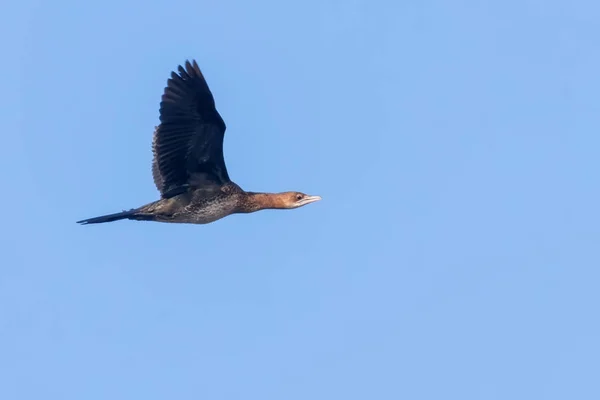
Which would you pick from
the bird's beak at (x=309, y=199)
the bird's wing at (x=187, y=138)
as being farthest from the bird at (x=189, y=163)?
the bird's beak at (x=309, y=199)

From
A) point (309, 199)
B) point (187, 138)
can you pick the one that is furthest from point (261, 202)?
point (187, 138)

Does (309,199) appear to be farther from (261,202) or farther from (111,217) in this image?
(111,217)

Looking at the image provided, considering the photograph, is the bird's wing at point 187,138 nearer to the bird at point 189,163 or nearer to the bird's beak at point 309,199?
the bird at point 189,163

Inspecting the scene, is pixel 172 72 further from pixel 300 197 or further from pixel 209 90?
pixel 300 197

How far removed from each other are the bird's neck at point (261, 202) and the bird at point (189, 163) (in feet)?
0.07

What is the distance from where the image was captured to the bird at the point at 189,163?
25875 millimetres

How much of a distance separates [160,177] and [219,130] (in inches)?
65.5

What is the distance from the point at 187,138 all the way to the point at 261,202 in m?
2.32

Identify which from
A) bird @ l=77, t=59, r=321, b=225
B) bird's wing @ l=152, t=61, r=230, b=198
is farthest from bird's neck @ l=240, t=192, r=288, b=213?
bird's wing @ l=152, t=61, r=230, b=198

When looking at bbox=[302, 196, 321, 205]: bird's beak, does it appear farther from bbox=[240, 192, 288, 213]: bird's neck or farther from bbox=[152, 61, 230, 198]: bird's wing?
bbox=[152, 61, 230, 198]: bird's wing

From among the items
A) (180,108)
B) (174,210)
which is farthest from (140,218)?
(180,108)

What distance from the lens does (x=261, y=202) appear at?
27609 millimetres

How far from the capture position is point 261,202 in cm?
2761

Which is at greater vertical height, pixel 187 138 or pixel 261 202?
pixel 187 138
